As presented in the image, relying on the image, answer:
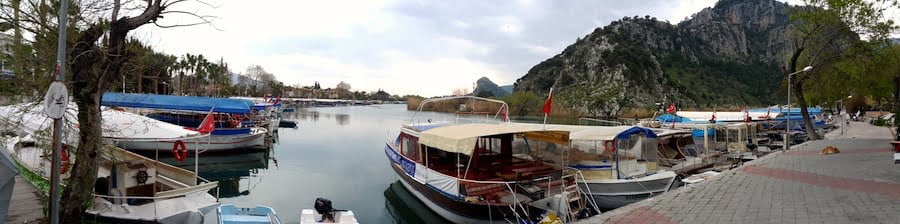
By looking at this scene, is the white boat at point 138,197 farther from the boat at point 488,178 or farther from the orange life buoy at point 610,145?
the orange life buoy at point 610,145

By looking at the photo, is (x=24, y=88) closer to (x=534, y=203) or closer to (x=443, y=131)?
(x=443, y=131)

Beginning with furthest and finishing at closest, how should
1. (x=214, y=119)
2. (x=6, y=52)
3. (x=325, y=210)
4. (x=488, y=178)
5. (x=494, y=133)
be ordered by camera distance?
(x=214, y=119), (x=488, y=178), (x=494, y=133), (x=325, y=210), (x=6, y=52)

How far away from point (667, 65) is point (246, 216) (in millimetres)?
139319

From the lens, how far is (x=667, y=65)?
13225cm

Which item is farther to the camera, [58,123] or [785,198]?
[785,198]

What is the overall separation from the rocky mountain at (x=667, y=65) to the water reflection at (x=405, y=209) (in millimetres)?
84028

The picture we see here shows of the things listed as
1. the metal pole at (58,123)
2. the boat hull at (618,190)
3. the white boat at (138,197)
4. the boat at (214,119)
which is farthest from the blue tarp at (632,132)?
the boat at (214,119)

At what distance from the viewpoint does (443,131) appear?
14984mm

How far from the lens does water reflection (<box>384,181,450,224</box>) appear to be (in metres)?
15.4

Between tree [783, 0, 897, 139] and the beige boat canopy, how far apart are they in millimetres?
20097

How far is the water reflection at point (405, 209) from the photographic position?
50.6ft

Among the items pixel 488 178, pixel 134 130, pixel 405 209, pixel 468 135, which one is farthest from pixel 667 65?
pixel 134 130

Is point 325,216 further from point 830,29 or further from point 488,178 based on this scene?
point 830,29

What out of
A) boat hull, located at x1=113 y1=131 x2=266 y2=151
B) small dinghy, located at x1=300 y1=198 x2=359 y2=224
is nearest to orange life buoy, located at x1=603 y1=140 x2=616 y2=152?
small dinghy, located at x1=300 y1=198 x2=359 y2=224
